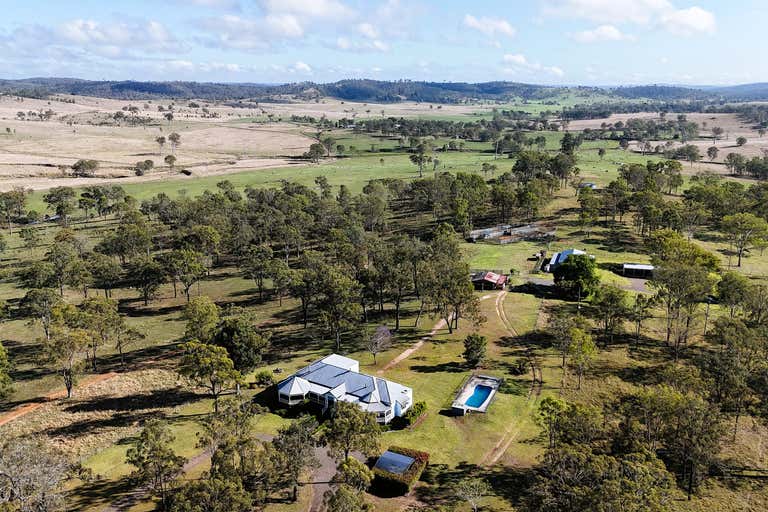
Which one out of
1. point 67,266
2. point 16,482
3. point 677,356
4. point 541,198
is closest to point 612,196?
point 541,198

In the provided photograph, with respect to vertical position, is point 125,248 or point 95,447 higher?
point 125,248

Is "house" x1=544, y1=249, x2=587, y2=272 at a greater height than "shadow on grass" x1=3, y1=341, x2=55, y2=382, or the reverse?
"house" x1=544, y1=249, x2=587, y2=272

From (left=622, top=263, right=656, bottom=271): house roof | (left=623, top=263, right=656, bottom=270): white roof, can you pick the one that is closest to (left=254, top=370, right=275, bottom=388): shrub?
(left=622, top=263, right=656, bottom=271): house roof

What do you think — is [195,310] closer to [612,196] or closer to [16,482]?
[16,482]

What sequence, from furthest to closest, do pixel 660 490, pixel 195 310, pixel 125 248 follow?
pixel 125 248, pixel 195 310, pixel 660 490

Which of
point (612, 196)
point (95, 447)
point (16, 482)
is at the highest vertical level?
point (612, 196)

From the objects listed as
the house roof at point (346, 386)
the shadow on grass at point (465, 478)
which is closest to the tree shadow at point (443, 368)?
the house roof at point (346, 386)

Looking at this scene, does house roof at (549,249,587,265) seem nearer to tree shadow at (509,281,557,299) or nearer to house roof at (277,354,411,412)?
tree shadow at (509,281,557,299)
